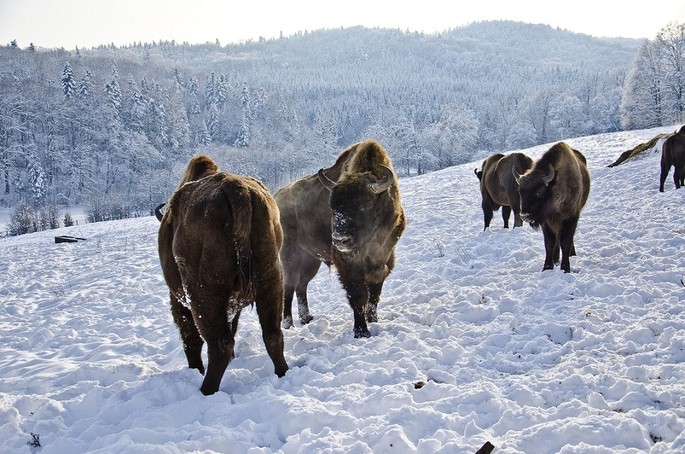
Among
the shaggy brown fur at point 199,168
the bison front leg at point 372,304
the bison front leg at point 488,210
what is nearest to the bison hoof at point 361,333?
the bison front leg at point 372,304

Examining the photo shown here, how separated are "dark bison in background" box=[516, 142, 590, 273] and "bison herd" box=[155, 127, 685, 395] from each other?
2 cm

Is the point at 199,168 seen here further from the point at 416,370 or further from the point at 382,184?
the point at 416,370

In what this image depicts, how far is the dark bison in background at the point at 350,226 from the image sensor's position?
19.0 feet

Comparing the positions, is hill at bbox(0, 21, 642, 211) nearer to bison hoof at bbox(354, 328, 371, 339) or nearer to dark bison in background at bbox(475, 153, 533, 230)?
dark bison in background at bbox(475, 153, 533, 230)

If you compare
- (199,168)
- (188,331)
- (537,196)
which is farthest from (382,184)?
(537,196)

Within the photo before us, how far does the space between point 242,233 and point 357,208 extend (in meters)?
2.04

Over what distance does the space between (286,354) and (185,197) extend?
216 cm

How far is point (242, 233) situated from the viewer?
4.05 meters

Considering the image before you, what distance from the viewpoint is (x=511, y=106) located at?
449 feet

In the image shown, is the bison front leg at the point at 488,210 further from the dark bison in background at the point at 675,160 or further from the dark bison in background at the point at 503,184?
the dark bison in background at the point at 675,160

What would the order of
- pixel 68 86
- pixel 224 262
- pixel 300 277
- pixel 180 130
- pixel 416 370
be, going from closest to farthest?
pixel 224 262 < pixel 416 370 < pixel 300 277 < pixel 68 86 < pixel 180 130

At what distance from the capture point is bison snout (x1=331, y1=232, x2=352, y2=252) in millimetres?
5625

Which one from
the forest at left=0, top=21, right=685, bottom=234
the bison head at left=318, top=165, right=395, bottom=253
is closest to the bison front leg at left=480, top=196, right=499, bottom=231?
the bison head at left=318, top=165, right=395, bottom=253

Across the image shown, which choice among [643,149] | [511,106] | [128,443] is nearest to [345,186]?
[128,443]
